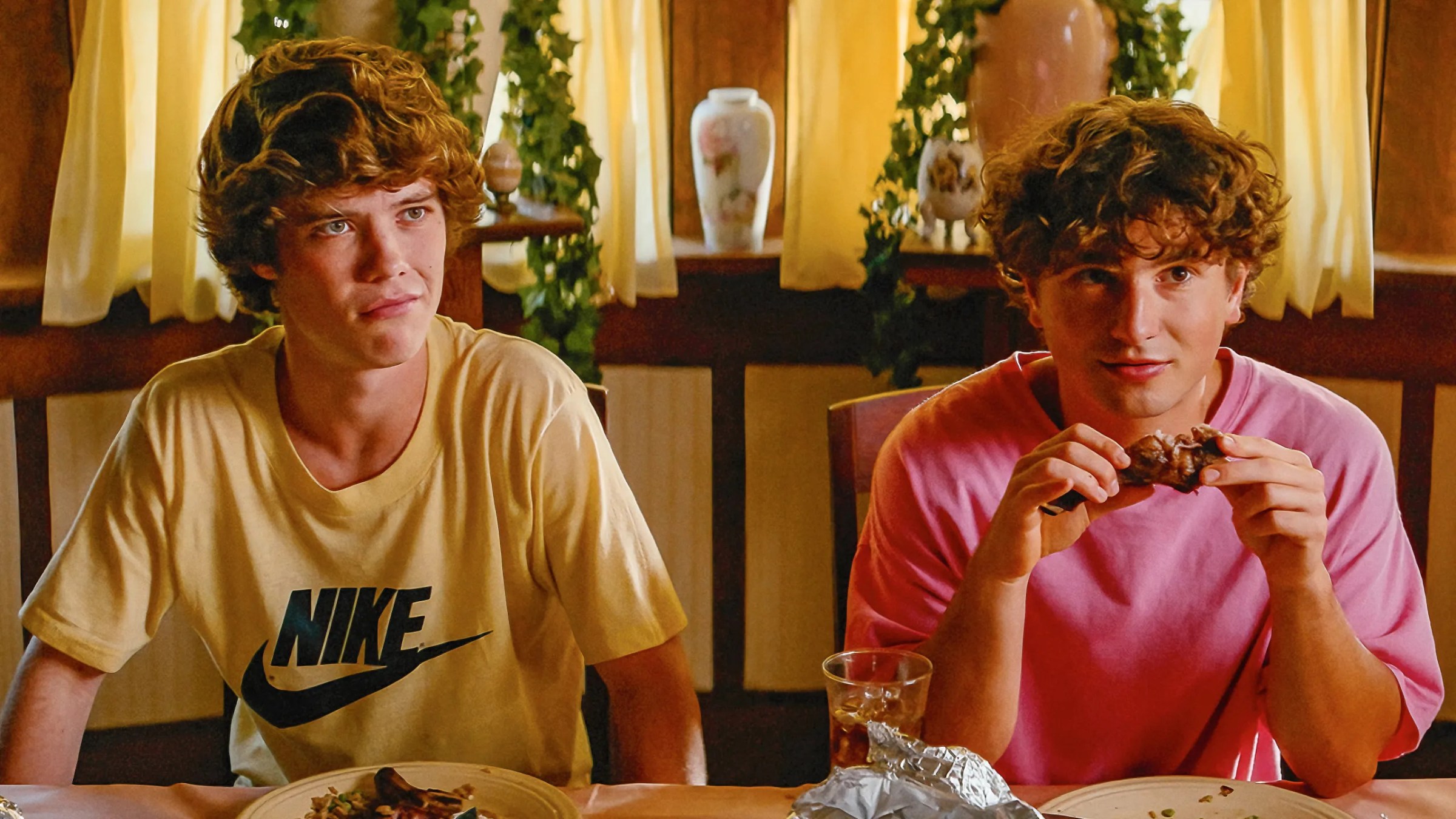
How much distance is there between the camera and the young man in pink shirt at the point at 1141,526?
133cm

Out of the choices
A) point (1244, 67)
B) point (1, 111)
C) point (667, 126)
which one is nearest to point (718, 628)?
point (667, 126)

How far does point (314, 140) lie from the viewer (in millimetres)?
1486

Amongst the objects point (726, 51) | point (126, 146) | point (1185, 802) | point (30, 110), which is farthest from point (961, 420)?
point (30, 110)

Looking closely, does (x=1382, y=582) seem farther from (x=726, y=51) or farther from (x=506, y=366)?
(x=726, y=51)

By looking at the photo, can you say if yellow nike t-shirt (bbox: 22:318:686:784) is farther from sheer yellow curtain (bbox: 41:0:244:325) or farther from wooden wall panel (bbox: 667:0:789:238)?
wooden wall panel (bbox: 667:0:789:238)

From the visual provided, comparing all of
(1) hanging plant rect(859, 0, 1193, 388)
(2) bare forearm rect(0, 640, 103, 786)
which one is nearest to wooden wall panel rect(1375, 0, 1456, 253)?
(1) hanging plant rect(859, 0, 1193, 388)

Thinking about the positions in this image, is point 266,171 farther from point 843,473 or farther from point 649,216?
point 649,216

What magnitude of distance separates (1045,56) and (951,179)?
0.28 metres

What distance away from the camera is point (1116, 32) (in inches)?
101

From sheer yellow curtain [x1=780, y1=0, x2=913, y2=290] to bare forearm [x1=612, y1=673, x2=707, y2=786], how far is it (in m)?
1.48

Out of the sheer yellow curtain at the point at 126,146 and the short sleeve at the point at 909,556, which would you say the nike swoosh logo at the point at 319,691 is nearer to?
the short sleeve at the point at 909,556

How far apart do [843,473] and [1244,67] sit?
60.1 inches

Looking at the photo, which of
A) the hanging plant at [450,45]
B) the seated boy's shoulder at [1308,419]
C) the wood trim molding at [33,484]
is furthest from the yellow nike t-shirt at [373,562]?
the wood trim molding at [33,484]

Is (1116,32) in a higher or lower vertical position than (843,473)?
higher
